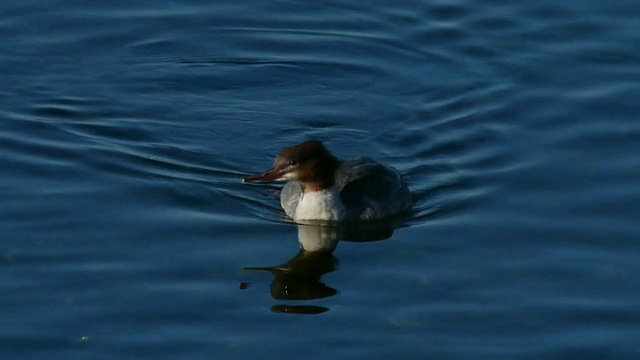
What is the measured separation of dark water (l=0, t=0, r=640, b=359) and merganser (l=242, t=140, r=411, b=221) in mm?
294

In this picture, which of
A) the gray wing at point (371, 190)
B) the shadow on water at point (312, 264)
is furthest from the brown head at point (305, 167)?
the shadow on water at point (312, 264)

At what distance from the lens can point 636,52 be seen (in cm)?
2064

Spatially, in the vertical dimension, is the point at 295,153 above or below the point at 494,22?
below

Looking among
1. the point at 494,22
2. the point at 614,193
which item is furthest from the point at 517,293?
the point at 494,22

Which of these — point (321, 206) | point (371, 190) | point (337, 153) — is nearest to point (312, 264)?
point (321, 206)

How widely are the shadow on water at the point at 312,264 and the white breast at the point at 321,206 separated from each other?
0.33 ft

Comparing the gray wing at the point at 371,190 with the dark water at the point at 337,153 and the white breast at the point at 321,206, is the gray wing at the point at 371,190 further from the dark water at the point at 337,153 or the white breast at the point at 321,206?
the dark water at the point at 337,153

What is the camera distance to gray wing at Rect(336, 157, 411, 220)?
56.5ft

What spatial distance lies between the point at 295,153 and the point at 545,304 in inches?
136

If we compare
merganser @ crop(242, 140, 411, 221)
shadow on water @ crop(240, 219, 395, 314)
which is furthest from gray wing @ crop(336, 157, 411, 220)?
shadow on water @ crop(240, 219, 395, 314)

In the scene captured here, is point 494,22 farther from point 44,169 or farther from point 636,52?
point 44,169

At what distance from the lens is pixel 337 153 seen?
746 inches

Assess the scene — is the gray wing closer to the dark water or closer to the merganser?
the merganser

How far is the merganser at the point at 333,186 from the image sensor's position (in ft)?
56.0
